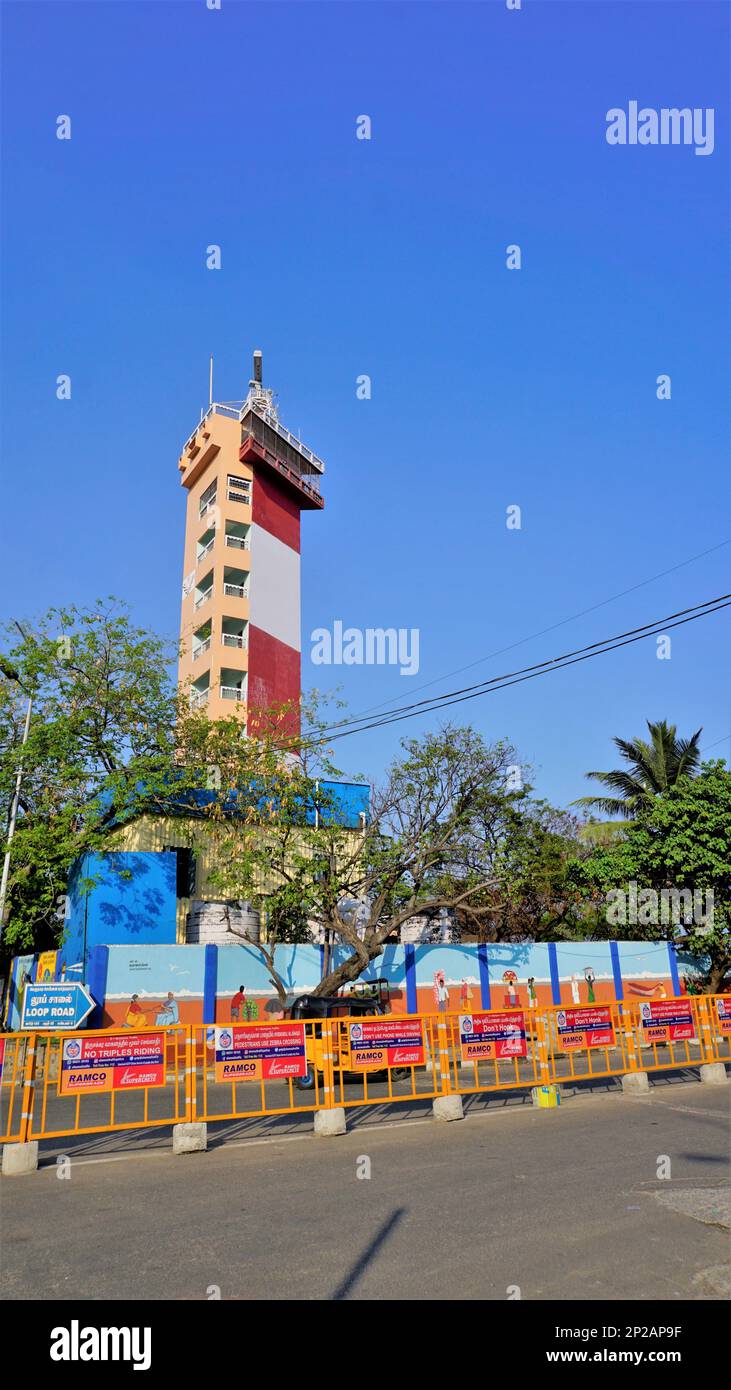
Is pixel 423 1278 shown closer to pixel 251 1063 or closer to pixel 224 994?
pixel 251 1063

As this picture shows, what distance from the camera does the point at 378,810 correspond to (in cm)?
2789

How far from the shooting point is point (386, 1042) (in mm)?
12727

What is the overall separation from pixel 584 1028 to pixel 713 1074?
131 inches

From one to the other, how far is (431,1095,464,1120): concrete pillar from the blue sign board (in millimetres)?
Result: 11585

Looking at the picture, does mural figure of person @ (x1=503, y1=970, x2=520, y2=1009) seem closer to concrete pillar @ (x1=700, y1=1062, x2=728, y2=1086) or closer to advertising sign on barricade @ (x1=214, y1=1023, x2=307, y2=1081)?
concrete pillar @ (x1=700, y1=1062, x2=728, y2=1086)

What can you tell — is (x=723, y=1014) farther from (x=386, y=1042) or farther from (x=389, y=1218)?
(x=389, y=1218)

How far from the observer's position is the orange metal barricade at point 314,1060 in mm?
10773

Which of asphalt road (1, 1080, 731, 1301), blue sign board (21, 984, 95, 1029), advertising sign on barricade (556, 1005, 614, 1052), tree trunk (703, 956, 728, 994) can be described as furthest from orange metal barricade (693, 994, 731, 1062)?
tree trunk (703, 956, 728, 994)

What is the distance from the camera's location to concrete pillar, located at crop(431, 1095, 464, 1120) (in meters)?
Result: 12.6

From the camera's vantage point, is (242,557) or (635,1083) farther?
(242,557)

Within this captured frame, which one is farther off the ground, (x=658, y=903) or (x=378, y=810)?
(x=378, y=810)
